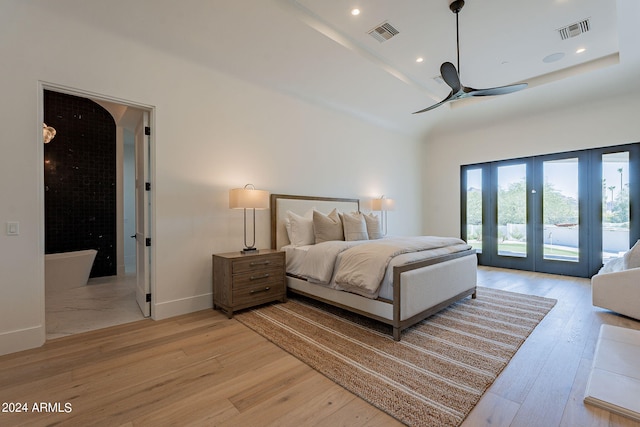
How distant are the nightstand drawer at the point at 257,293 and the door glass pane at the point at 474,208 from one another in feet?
16.2

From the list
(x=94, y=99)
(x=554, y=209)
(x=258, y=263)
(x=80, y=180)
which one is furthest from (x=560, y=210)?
(x=80, y=180)

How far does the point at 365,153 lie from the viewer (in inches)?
226

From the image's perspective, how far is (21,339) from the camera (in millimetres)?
2404

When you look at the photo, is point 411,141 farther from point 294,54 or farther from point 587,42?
point 294,54

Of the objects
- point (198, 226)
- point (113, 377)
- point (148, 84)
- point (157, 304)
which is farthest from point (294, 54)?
point (113, 377)

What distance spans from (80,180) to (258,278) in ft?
14.0

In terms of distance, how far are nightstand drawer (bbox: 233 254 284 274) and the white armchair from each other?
3793 mm

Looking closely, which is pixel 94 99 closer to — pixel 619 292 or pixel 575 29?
pixel 575 29

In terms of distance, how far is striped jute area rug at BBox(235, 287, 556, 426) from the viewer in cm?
177

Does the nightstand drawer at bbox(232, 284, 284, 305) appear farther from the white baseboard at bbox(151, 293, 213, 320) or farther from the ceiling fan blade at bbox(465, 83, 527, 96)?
the ceiling fan blade at bbox(465, 83, 527, 96)

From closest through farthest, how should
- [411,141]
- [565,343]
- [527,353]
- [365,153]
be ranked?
[527,353] < [565,343] < [365,153] < [411,141]

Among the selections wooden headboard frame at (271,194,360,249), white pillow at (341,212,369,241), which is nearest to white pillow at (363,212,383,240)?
white pillow at (341,212,369,241)

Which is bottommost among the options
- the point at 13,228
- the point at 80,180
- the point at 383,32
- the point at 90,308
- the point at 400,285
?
the point at 90,308

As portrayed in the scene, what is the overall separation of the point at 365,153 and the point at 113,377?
5060mm
